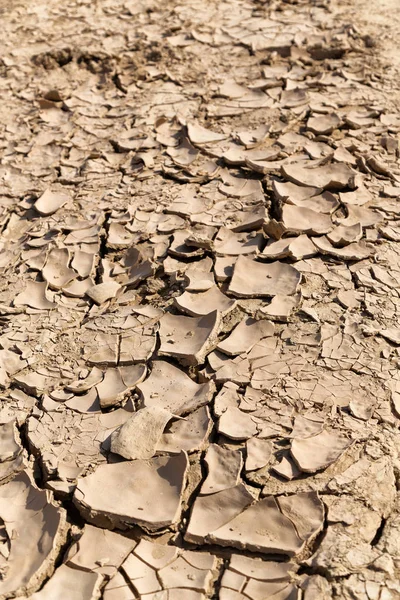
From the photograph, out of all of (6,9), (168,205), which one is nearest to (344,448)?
(168,205)

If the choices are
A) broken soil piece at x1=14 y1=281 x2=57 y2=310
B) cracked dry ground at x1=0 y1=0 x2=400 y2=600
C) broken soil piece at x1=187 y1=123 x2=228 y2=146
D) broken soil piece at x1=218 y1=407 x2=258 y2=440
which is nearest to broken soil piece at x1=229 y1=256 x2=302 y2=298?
cracked dry ground at x1=0 y1=0 x2=400 y2=600

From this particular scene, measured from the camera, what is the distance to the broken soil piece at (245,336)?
159 cm

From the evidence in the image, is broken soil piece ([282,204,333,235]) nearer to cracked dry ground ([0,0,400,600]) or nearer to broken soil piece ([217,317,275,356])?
cracked dry ground ([0,0,400,600])

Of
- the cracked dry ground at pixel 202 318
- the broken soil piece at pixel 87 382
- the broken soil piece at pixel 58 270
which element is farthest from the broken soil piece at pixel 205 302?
the broken soil piece at pixel 58 270

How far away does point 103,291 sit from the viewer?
1869 mm

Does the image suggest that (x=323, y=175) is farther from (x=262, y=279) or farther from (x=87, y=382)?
(x=87, y=382)

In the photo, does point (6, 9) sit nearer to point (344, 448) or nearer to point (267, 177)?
point (267, 177)

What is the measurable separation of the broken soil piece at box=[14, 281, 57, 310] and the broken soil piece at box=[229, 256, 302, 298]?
0.49 m

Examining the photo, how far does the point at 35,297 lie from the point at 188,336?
48 cm

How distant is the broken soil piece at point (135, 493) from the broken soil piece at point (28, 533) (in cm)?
6

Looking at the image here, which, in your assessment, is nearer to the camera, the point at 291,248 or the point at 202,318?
the point at 202,318

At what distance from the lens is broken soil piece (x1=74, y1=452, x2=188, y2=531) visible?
4.20 feet

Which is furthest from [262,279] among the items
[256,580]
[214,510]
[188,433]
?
[256,580]

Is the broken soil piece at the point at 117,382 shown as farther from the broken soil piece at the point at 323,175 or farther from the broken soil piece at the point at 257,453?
the broken soil piece at the point at 323,175
